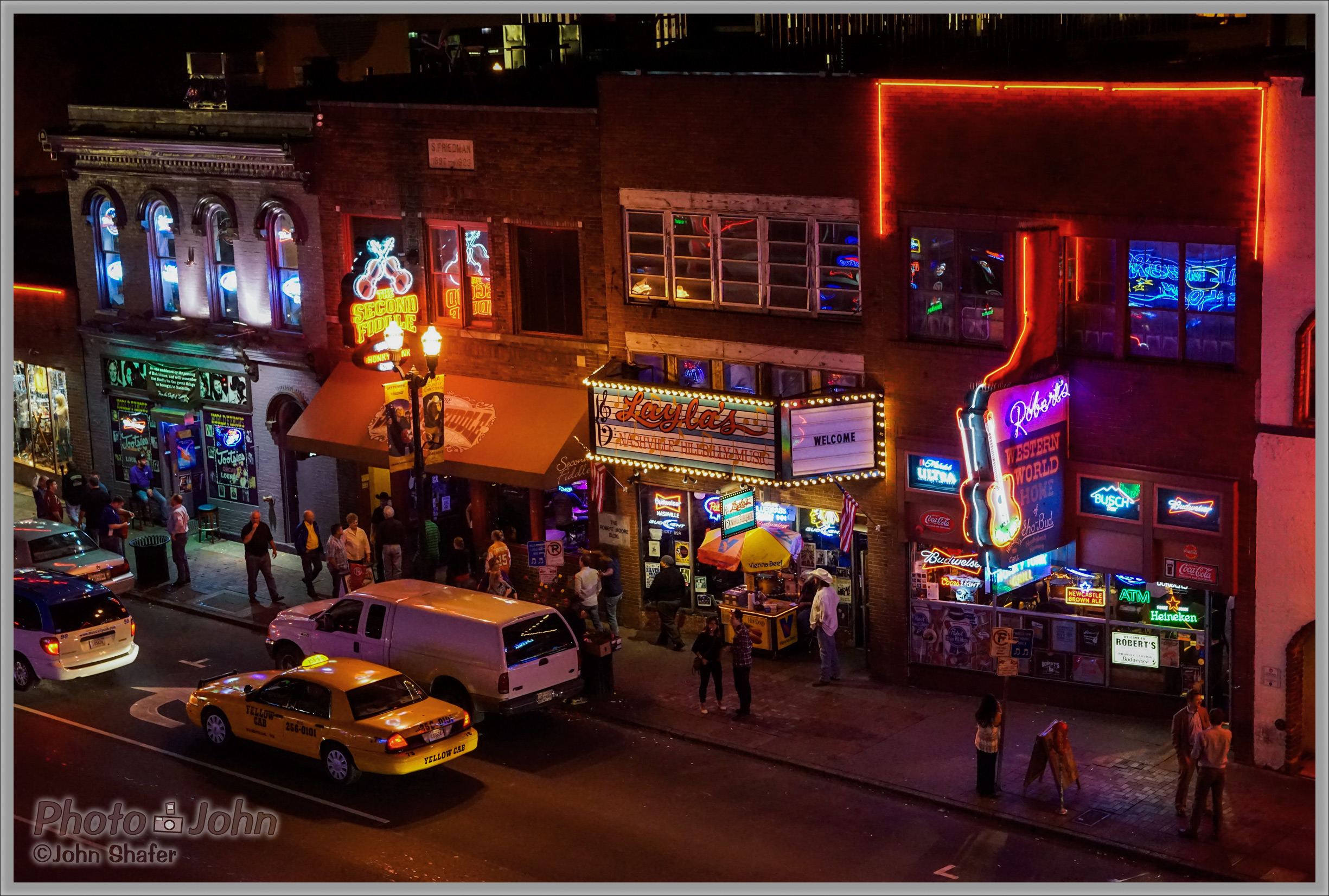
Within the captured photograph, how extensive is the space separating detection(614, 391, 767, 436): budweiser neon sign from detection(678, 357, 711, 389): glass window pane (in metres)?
0.69

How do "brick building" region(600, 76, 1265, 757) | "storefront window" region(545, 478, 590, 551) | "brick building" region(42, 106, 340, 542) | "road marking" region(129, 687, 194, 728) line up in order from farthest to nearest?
1. "brick building" region(42, 106, 340, 542)
2. "storefront window" region(545, 478, 590, 551)
3. "road marking" region(129, 687, 194, 728)
4. "brick building" region(600, 76, 1265, 757)

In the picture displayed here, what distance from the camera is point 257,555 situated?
31672 millimetres

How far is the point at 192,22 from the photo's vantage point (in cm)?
5416

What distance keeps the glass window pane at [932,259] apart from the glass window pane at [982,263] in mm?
180

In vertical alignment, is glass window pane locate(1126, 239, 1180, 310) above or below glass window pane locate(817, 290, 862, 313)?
above

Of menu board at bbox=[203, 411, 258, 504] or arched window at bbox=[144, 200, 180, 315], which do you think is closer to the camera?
menu board at bbox=[203, 411, 258, 504]

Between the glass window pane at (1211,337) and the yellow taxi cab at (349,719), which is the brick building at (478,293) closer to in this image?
the yellow taxi cab at (349,719)

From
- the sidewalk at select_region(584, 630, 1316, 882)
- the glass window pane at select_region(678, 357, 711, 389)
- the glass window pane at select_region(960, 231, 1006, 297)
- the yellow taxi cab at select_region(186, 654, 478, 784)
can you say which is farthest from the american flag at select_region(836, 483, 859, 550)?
the yellow taxi cab at select_region(186, 654, 478, 784)

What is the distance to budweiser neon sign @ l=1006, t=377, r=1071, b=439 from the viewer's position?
22.7m

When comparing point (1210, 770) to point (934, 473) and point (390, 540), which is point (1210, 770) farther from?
point (390, 540)

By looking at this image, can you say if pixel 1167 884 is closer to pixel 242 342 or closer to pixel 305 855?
pixel 305 855

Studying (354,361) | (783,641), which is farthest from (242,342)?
(783,641)

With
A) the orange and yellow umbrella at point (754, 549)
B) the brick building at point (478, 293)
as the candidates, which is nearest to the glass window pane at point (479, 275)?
the brick building at point (478, 293)

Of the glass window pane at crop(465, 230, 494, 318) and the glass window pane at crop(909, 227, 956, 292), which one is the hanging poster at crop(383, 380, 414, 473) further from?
the glass window pane at crop(909, 227, 956, 292)
